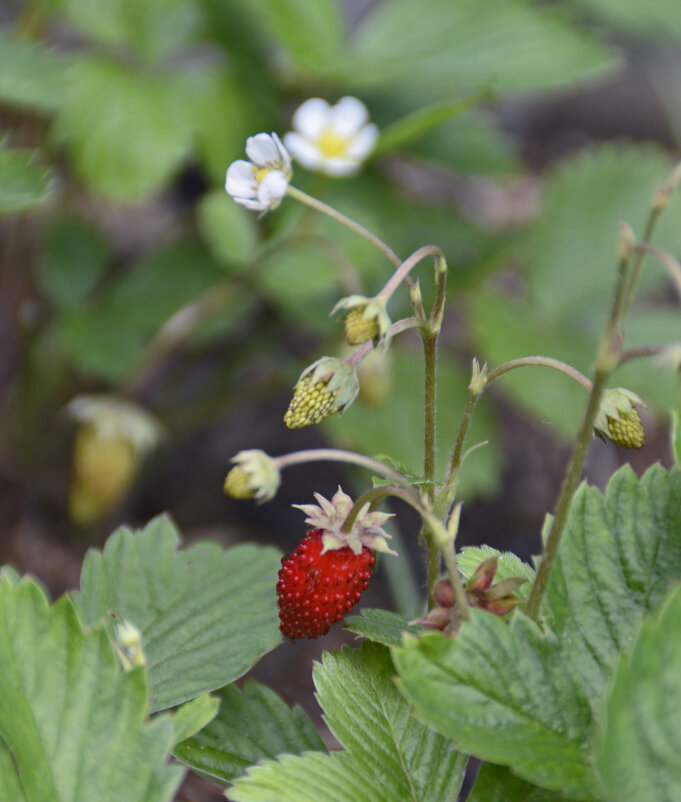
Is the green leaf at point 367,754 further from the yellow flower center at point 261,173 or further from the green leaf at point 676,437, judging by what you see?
the yellow flower center at point 261,173

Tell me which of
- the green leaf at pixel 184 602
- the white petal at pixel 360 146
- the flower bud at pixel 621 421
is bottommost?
the green leaf at pixel 184 602

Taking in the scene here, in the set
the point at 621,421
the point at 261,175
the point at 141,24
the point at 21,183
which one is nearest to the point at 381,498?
the point at 621,421

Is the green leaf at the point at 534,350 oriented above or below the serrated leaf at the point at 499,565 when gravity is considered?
below

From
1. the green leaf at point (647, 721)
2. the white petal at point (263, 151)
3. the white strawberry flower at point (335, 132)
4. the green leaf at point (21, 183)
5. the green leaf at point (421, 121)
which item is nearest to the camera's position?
the green leaf at point (647, 721)

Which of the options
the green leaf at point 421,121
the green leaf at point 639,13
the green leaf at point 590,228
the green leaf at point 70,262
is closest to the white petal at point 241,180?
the green leaf at point 421,121

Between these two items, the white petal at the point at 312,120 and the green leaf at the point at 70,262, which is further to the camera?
the green leaf at the point at 70,262

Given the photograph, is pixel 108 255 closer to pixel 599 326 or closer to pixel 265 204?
pixel 599 326

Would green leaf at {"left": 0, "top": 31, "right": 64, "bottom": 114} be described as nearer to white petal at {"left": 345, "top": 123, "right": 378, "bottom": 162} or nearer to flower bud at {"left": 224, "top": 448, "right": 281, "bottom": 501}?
white petal at {"left": 345, "top": 123, "right": 378, "bottom": 162}

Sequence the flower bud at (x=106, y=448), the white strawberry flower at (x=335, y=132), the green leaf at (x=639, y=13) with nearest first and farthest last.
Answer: the white strawberry flower at (x=335, y=132) → the flower bud at (x=106, y=448) → the green leaf at (x=639, y=13)
